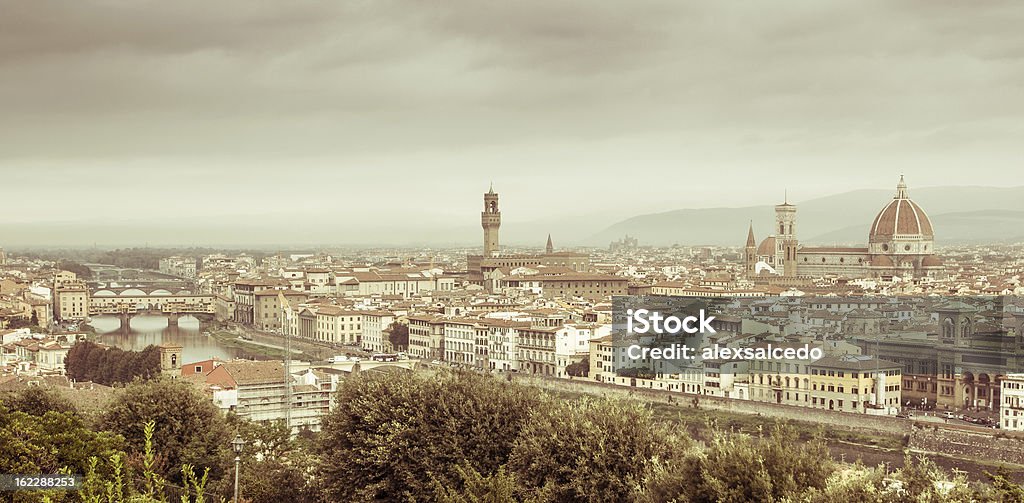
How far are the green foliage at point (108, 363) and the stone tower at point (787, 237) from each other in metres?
35.9

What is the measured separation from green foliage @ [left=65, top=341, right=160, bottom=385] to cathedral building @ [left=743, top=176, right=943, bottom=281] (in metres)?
31.7

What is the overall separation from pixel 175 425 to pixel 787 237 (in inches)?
1811

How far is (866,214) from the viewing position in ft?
526

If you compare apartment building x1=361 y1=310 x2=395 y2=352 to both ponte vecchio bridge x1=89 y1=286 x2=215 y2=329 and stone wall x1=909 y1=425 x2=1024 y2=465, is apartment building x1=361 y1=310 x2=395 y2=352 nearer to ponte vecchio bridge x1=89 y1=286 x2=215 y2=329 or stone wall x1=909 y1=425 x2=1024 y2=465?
ponte vecchio bridge x1=89 y1=286 x2=215 y2=329

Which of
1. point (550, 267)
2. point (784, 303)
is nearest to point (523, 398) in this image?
point (784, 303)

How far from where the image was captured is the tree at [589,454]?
873cm

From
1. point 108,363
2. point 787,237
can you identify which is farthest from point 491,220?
point 108,363

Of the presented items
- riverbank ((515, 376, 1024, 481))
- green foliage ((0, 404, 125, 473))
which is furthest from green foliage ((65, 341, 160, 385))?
green foliage ((0, 404, 125, 473))

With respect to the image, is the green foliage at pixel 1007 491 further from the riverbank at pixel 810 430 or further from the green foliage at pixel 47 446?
the riverbank at pixel 810 430

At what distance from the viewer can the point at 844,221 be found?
16112 centimetres

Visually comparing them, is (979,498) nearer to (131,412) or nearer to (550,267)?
(131,412)

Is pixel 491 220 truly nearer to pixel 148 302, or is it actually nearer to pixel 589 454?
pixel 148 302

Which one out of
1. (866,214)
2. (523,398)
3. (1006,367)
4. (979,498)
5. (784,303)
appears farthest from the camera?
(866,214)

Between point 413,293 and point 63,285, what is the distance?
1490cm
